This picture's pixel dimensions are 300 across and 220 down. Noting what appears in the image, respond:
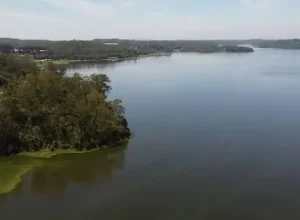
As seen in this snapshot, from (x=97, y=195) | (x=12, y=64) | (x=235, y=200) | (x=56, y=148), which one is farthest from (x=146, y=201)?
(x=12, y=64)

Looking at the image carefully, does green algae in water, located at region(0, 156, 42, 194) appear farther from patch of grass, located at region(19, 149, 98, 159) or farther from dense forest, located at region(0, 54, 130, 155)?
dense forest, located at region(0, 54, 130, 155)

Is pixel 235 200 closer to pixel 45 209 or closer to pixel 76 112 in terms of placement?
pixel 45 209

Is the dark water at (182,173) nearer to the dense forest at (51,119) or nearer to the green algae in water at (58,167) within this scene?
the green algae in water at (58,167)

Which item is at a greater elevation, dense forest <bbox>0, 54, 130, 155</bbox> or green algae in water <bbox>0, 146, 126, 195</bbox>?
dense forest <bbox>0, 54, 130, 155</bbox>

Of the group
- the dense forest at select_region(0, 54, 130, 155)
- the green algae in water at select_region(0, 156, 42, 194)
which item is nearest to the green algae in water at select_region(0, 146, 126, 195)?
the green algae in water at select_region(0, 156, 42, 194)

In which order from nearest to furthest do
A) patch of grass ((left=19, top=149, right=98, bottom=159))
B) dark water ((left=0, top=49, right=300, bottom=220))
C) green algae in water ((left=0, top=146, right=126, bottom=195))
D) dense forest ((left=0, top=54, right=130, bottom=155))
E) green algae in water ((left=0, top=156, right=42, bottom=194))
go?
dark water ((left=0, top=49, right=300, bottom=220)) < green algae in water ((left=0, top=156, right=42, bottom=194)) < green algae in water ((left=0, top=146, right=126, bottom=195)) < patch of grass ((left=19, top=149, right=98, bottom=159)) < dense forest ((left=0, top=54, right=130, bottom=155))

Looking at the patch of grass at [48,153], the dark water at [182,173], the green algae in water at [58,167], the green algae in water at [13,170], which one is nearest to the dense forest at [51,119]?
the patch of grass at [48,153]
